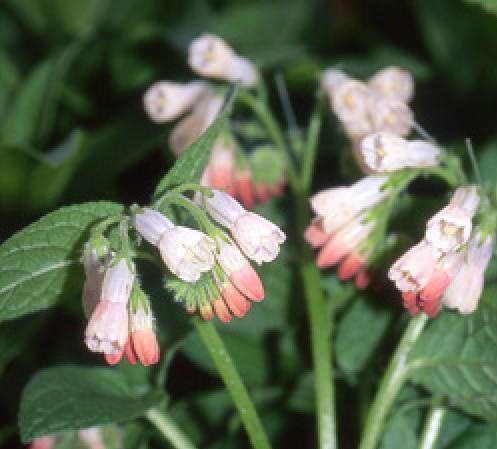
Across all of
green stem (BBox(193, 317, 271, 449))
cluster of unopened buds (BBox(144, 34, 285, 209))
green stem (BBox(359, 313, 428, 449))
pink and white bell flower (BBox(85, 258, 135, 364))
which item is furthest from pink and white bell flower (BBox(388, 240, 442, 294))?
cluster of unopened buds (BBox(144, 34, 285, 209))

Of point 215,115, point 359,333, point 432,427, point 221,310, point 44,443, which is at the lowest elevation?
point 432,427

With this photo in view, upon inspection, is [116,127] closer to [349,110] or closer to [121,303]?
[349,110]

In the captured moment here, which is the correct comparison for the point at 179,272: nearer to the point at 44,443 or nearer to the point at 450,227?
the point at 450,227

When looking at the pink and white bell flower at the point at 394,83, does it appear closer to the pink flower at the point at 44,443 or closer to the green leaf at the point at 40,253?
the green leaf at the point at 40,253

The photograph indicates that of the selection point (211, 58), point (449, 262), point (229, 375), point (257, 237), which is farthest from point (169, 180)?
point (211, 58)

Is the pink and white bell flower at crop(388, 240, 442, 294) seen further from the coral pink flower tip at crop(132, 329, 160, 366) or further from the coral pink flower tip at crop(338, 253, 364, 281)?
the coral pink flower tip at crop(132, 329, 160, 366)

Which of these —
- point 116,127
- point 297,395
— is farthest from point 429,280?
point 116,127
